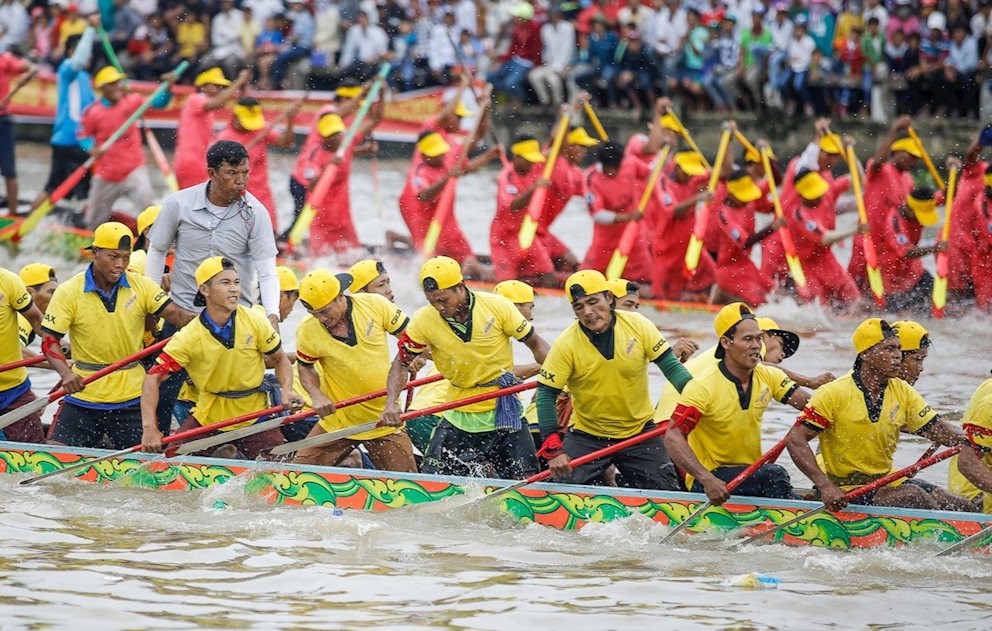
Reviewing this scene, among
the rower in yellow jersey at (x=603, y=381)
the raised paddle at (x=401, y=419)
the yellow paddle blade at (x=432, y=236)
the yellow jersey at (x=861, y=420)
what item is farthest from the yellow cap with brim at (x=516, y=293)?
the yellow paddle blade at (x=432, y=236)

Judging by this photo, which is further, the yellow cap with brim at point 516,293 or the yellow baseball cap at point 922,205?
the yellow baseball cap at point 922,205

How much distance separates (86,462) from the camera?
9.38 m

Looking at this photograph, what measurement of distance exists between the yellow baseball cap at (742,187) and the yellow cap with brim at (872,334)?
642 centimetres

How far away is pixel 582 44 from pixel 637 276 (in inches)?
329

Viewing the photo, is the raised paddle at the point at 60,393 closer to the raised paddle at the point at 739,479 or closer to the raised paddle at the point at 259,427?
the raised paddle at the point at 259,427

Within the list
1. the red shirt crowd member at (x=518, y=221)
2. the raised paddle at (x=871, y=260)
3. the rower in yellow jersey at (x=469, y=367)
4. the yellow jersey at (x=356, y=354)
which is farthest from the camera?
the red shirt crowd member at (x=518, y=221)

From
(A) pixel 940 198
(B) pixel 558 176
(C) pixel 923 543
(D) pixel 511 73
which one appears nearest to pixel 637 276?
(B) pixel 558 176

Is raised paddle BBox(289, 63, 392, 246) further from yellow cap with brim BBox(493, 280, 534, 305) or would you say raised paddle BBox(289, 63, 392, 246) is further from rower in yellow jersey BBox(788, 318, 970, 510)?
rower in yellow jersey BBox(788, 318, 970, 510)

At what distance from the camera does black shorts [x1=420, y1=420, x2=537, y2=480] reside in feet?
29.8

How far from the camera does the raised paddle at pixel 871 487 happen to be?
809 centimetres

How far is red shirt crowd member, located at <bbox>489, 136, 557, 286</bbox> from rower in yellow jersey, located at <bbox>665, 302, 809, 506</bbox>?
6.42 meters

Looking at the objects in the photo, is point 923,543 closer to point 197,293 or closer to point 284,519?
point 284,519

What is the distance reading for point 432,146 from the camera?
50.6 feet

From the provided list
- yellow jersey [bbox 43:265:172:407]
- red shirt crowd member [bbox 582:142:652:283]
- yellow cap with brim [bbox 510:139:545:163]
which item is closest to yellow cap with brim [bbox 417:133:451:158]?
yellow cap with brim [bbox 510:139:545:163]
